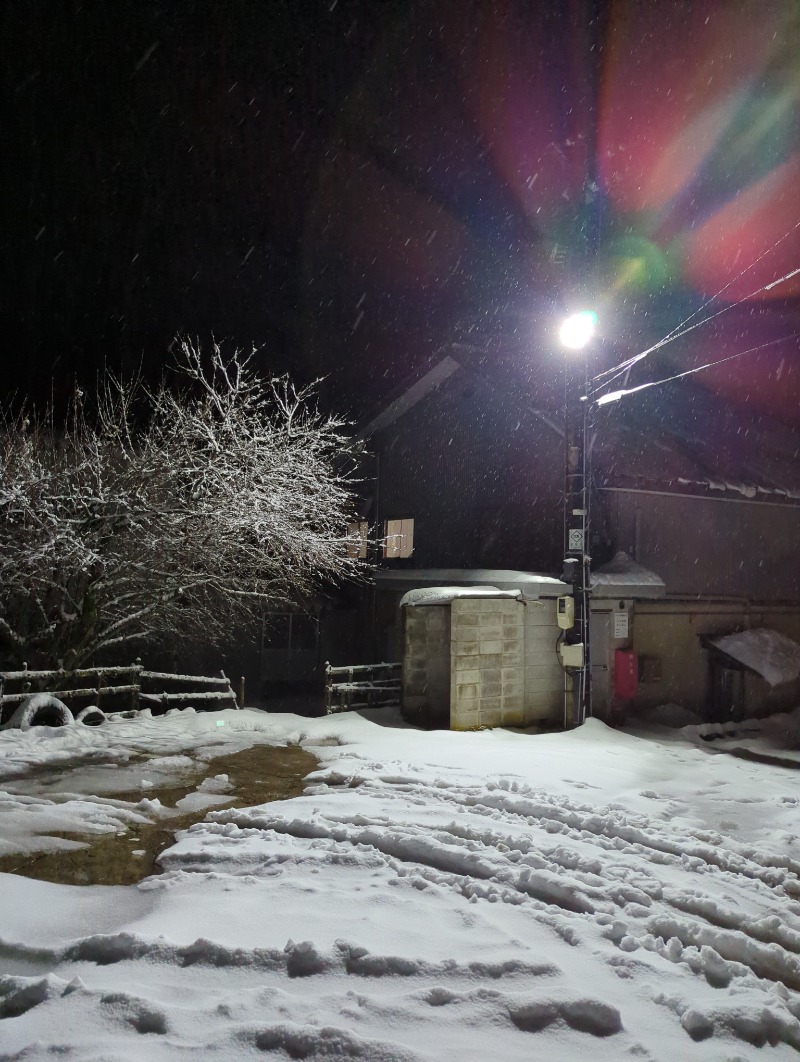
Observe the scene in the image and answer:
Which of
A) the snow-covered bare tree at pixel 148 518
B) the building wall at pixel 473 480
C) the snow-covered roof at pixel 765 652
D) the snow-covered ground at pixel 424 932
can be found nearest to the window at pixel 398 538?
the building wall at pixel 473 480

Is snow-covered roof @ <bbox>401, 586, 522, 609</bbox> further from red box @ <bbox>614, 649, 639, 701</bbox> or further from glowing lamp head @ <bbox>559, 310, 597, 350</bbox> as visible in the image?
glowing lamp head @ <bbox>559, 310, 597, 350</bbox>

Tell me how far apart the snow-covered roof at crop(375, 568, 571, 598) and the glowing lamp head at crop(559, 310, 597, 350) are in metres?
4.50

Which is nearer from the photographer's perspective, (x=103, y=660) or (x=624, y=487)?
(x=624, y=487)

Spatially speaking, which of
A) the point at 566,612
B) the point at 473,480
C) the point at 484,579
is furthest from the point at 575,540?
the point at 473,480

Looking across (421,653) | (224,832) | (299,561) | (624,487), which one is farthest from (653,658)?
(224,832)

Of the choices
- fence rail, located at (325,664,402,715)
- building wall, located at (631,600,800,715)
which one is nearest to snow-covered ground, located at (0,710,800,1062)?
fence rail, located at (325,664,402,715)

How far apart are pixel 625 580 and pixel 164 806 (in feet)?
34.8

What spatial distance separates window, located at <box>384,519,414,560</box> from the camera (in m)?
20.8

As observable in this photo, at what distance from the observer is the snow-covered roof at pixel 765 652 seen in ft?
53.9

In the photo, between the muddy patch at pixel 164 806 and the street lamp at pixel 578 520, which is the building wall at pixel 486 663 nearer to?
the street lamp at pixel 578 520

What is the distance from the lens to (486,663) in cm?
1306

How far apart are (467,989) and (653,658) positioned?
A: 1377 cm

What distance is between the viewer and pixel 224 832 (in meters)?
6.31

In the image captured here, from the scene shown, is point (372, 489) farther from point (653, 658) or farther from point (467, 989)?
point (467, 989)
